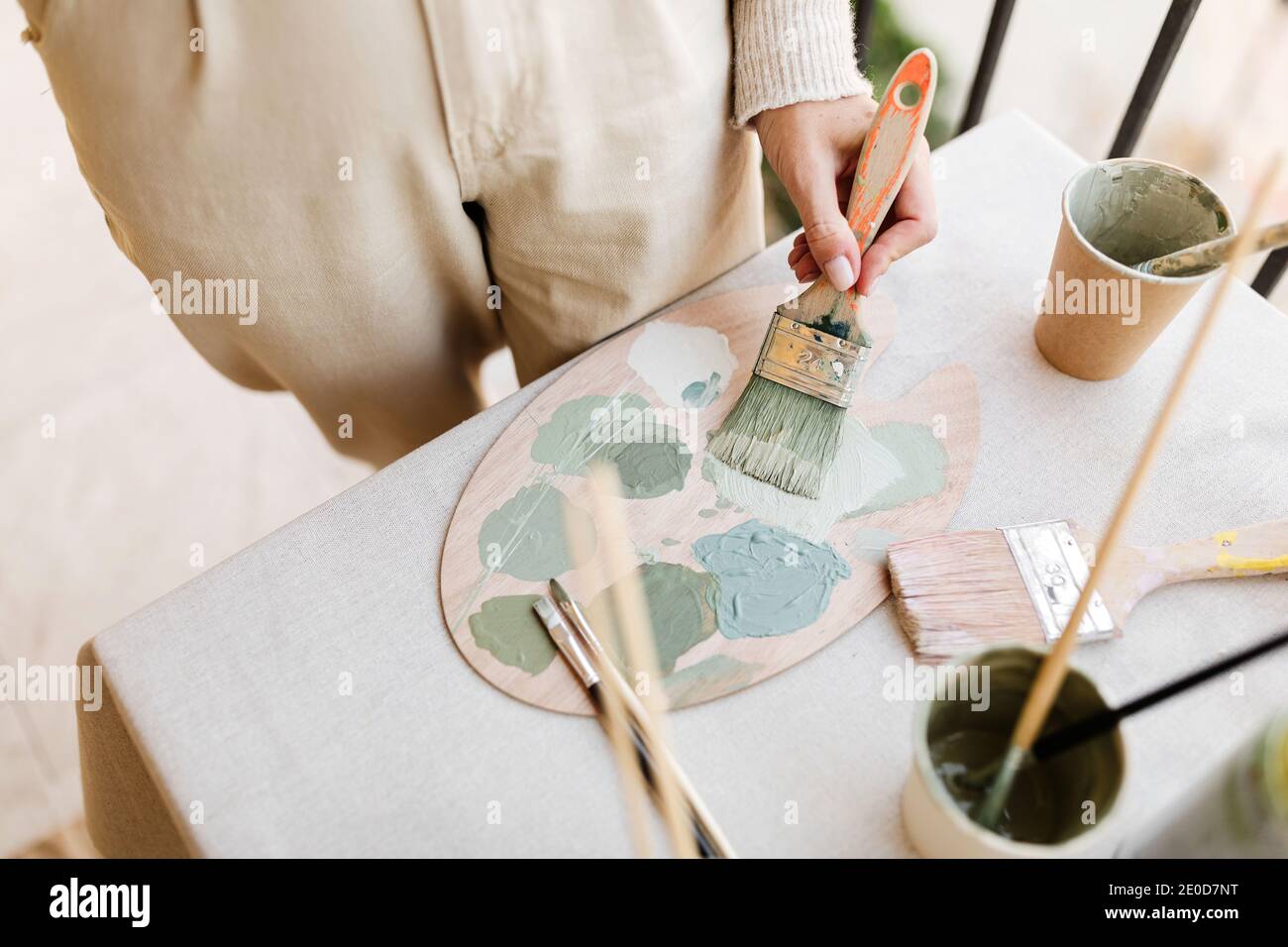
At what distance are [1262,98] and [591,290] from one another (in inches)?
56.8

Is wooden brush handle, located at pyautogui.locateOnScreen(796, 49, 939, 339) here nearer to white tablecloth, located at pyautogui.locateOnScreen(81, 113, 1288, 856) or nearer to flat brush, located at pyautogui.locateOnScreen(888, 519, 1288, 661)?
white tablecloth, located at pyautogui.locateOnScreen(81, 113, 1288, 856)

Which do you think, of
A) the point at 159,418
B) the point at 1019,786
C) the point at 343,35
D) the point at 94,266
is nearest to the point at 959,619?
the point at 1019,786

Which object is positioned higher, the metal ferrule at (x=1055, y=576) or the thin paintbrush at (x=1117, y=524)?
the thin paintbrush at (x=1117, y=524)

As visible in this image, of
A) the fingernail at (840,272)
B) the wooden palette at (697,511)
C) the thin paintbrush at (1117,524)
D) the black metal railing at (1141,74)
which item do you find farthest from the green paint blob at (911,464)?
the black metal railing at (1141,74)

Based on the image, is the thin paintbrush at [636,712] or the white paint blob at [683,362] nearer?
the thin paintbrush at [636,712]

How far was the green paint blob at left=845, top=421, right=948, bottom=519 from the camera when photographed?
0.67 meters

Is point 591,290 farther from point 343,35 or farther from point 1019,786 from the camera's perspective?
point 1019,786

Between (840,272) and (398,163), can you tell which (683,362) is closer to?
(840,272)

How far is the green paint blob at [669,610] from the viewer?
621 millimetres

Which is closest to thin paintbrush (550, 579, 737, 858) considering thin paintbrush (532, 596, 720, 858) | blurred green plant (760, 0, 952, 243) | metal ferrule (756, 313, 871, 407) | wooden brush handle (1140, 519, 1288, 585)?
thin paintbrush (532, 596, 720, 858)

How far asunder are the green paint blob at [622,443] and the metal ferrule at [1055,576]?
23cm

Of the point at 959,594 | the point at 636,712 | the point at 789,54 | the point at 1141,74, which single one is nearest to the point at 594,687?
the point at 636,712

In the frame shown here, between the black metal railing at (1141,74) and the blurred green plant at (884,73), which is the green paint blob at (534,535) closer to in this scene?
the black metal railing at (1141,74)

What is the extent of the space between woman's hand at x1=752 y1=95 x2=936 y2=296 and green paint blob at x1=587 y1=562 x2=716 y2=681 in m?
0.24
